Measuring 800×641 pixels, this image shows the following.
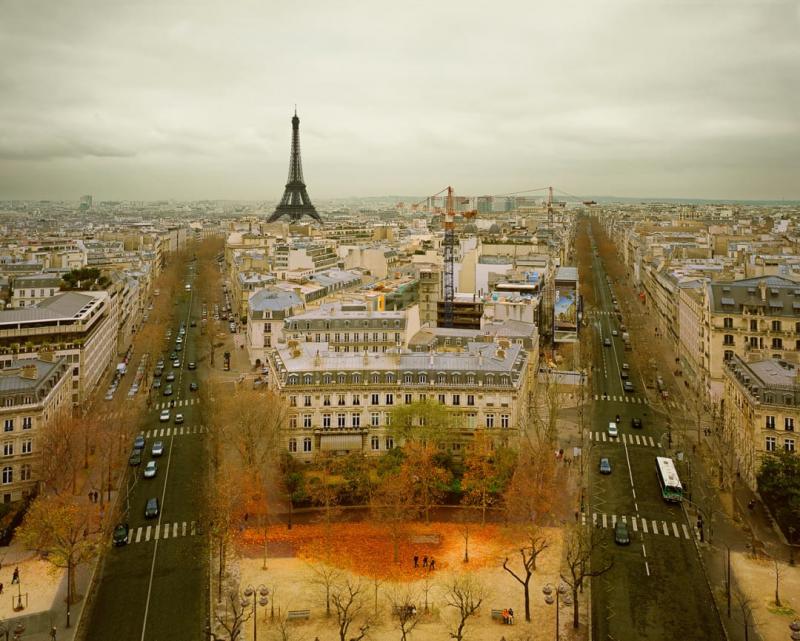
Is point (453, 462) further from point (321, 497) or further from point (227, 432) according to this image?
point (227, 432)

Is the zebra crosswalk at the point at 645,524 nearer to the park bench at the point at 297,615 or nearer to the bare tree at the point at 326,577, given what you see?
the bare tree at the point at 326,577

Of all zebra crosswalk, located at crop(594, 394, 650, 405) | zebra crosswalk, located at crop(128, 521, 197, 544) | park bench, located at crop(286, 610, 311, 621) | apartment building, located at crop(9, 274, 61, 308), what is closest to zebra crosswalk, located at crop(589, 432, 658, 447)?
zebra crosswalk, located at crop(594, 394, 650, 405)

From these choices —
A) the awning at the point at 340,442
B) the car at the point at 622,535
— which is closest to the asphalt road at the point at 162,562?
the awning at the point at 340,442

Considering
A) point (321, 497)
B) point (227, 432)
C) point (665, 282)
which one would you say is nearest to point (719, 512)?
point (321, 497)

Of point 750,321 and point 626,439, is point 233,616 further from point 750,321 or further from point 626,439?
point 750,321

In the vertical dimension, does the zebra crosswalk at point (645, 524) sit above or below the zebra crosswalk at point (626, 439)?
below

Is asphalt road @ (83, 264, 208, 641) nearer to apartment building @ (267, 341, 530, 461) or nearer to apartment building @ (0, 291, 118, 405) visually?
apartment building @ (267, 341, 530, 461)
